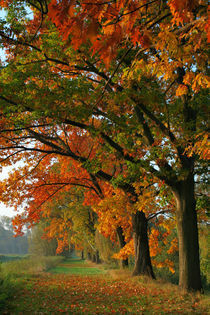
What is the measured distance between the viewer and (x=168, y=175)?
8242 millimetres

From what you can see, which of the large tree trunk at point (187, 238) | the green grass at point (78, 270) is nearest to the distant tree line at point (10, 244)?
the green grass at point (78, 270)

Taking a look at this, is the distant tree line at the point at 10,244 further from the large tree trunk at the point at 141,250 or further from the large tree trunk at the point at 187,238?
the large tree trunk at the point at 187,238

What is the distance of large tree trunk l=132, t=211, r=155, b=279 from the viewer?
1138 centimetres

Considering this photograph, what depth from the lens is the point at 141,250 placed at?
37.9ft

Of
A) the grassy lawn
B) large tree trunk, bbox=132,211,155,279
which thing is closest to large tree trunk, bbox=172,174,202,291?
the grassy lawn

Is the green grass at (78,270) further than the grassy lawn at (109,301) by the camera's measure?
Yes

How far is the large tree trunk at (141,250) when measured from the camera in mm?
11375

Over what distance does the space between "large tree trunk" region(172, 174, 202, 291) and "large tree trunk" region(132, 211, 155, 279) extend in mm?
3225

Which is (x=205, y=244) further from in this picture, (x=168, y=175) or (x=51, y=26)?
(x=51, y=26)

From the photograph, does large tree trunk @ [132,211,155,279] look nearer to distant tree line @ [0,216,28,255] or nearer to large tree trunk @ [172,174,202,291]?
large tree trunk @ [172,174,202,291]

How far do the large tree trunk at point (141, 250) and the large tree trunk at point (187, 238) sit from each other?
3225 mm

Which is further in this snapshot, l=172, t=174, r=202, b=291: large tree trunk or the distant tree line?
the distant tree line

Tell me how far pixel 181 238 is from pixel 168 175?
2202 millimetres

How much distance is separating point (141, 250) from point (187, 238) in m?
3.68
